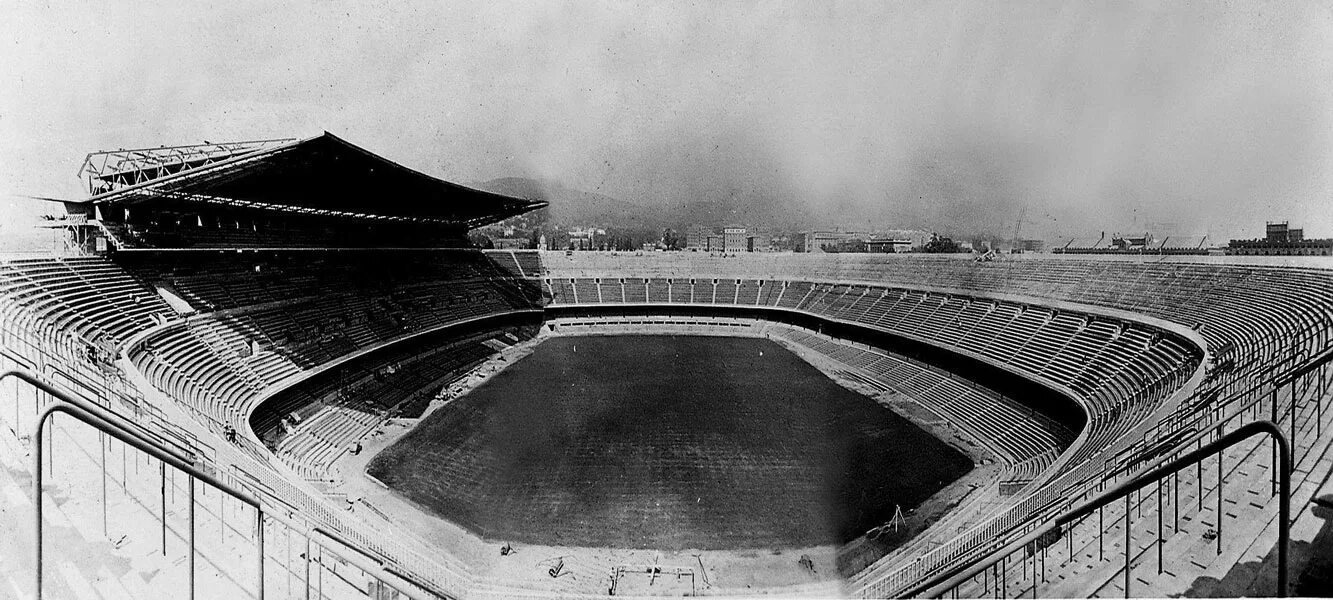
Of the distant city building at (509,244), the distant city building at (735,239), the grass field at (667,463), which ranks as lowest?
the grass field at (667,463)

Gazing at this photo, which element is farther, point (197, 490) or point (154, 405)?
point (154, 405)

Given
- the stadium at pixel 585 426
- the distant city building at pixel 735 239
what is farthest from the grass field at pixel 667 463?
the distant city building at pixel 735 239

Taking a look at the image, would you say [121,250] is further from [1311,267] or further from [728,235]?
[728,235]

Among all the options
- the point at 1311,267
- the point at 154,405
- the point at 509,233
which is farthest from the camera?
the point at 509,233

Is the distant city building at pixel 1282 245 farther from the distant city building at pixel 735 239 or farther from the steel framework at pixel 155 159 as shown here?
the distant city building at pixel 735 239

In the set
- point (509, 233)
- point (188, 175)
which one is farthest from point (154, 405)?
point (509, 233)
